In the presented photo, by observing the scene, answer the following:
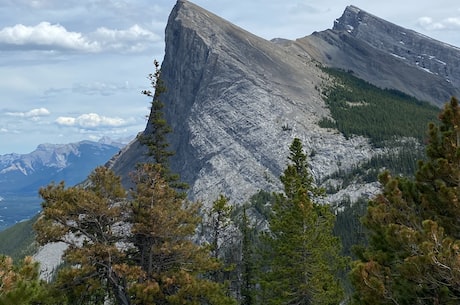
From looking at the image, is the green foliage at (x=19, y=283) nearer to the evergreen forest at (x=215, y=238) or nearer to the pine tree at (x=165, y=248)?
the evergreen forest at (x=215, y=238)

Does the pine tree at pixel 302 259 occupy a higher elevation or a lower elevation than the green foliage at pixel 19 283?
lower

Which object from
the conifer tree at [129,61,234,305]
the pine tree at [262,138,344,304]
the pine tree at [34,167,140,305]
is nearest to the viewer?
the pine tree at [34,167,140,305]

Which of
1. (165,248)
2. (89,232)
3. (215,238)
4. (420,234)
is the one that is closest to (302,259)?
(215,238)

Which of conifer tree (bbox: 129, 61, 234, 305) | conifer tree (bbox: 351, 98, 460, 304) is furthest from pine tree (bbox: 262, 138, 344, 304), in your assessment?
conifer tree (bbox: 351, 98, 460, 304)

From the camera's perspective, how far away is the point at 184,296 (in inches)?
900

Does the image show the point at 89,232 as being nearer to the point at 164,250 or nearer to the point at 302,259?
the point at 164,250

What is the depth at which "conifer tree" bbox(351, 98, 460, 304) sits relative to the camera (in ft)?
47.3

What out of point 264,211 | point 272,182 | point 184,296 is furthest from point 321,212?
point 272,182

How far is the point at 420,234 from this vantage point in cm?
1512

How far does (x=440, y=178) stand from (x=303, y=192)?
1263 cm

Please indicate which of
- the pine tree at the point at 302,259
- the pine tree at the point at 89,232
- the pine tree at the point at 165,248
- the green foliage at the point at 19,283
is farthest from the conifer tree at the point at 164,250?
the green foliage at the point at 19,283

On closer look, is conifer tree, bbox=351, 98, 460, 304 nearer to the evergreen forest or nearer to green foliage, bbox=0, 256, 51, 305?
the evergreen forest

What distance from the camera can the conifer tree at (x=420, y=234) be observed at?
1441 cm

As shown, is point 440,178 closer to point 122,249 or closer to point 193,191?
point 122,249
